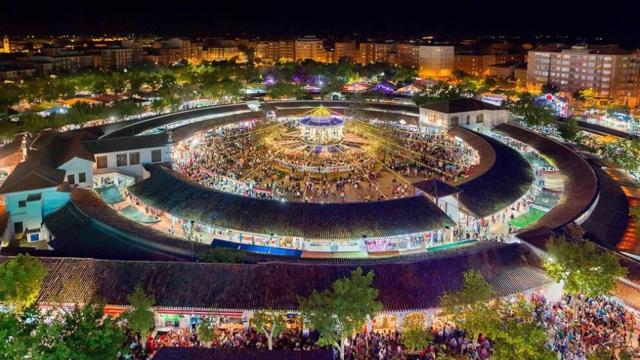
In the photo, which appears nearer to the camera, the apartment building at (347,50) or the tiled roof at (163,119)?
the tiled roof at (163,119)

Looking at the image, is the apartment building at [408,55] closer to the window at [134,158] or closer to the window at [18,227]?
the window at [134,158]

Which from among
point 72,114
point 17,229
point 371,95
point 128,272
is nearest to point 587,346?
point 128,272

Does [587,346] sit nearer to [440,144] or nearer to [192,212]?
[192,212]

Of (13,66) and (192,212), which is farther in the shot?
(13,66)

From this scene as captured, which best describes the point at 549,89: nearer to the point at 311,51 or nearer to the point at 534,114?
the point at 534,114

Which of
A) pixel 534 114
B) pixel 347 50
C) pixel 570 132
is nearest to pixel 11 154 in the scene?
pixel 570 132

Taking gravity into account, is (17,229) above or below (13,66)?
below

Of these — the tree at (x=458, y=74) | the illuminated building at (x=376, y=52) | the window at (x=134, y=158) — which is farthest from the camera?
the illuminated building at (x=376, y=52)

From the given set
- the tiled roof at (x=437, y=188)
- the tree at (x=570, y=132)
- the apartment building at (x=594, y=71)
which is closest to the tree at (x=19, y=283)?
the tiled roof at (x=437, y=188)
